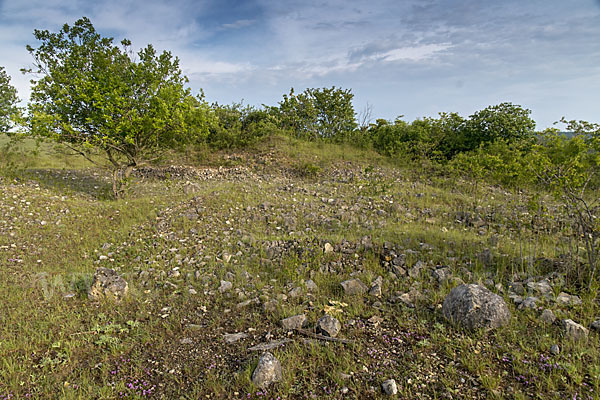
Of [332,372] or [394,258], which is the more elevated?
[394,258]

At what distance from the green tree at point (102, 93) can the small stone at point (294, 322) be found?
8.41 m

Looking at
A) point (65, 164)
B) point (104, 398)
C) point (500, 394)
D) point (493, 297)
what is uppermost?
point (65, 164)

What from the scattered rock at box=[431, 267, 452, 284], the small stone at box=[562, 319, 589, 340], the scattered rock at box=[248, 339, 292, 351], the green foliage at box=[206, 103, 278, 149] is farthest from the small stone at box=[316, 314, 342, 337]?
the green foliage at box=[206, 103, 278, 149]

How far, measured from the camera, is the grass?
10.2 ft

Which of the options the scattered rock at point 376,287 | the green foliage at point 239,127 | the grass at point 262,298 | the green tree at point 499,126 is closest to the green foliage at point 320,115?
the green foliage at point 239,127

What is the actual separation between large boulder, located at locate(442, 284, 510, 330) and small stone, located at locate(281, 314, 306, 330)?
1783 mm

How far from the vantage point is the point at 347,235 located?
22.8ft

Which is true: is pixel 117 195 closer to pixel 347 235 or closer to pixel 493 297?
pixel 347 235

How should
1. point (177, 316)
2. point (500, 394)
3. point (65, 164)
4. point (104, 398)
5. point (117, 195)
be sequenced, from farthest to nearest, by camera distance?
point (65, 164)
point (117, 195)
point (177, 316)
point (104, 398)
point (500, 394)

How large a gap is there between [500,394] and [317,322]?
1.95 meters

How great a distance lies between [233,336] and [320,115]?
2128cm

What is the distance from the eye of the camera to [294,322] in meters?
4.06

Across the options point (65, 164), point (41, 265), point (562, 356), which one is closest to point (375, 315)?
point (562, 356)

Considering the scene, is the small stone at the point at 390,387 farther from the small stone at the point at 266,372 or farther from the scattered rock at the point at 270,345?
the scattered rock at the point at 270,345
